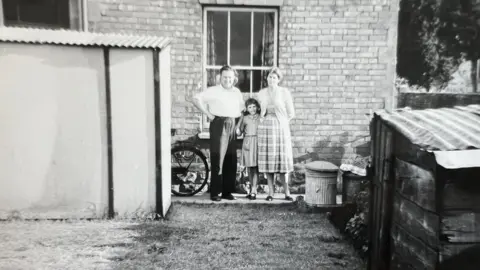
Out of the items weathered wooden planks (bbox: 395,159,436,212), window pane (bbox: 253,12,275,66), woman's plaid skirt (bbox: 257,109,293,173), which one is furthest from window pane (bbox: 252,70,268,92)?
weathered wooden planks (bbox: 395,159,436,212)

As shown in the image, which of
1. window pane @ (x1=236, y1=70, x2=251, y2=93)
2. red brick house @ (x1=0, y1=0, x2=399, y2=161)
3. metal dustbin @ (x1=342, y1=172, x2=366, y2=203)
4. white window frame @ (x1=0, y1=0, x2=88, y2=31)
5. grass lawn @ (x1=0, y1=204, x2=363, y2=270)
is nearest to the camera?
grass lawn @ (x1=0, y1=204, x2=363, y2=270)

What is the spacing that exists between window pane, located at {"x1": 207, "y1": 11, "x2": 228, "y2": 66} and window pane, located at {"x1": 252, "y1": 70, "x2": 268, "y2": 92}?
520 millimetres

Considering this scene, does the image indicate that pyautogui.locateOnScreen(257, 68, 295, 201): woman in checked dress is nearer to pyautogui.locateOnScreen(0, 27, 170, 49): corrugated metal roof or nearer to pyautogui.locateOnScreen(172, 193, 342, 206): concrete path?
pyautogui.locateOnScreen(172, 193, 342, 206): concrete path

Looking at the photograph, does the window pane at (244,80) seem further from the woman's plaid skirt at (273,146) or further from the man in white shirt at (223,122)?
the woman's plaid skirt at (273,146)

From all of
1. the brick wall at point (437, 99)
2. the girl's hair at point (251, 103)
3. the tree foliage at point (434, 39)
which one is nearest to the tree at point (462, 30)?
the tree foliage at point (434, 39)

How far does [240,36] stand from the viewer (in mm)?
6203

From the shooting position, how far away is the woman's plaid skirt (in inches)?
226

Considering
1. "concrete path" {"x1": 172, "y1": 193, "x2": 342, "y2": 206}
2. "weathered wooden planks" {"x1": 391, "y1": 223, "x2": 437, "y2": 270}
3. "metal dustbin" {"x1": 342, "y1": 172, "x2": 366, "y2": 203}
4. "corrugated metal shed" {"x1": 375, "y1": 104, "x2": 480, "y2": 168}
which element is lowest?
"concrete path" {"x1": 172, "y1": 193, "x2": 342, "y2": 206}

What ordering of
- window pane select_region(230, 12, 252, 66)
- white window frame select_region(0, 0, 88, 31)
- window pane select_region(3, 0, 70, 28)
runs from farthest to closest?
window pane select_region(230, 12, 252, 66)
white window frame select_region(0, 0, 88, 31)
window pane select_region(3, 0, 70, 28)

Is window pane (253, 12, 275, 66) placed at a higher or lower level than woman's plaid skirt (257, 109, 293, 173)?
higher

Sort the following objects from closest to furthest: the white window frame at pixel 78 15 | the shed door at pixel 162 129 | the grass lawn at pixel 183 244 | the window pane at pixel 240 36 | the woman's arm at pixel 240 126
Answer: the grass lawn at pixel 183 244 < the shed door at pixel 162 129 < the woman's arm at pixel 240 126 < the white window frame at pixel 78 15 < the window pane at pixel 240 36

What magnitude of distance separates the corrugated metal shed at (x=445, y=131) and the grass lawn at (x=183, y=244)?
160 centimetres

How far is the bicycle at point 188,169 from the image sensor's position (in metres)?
6.10

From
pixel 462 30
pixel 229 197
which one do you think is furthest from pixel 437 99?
pixel 229 197
